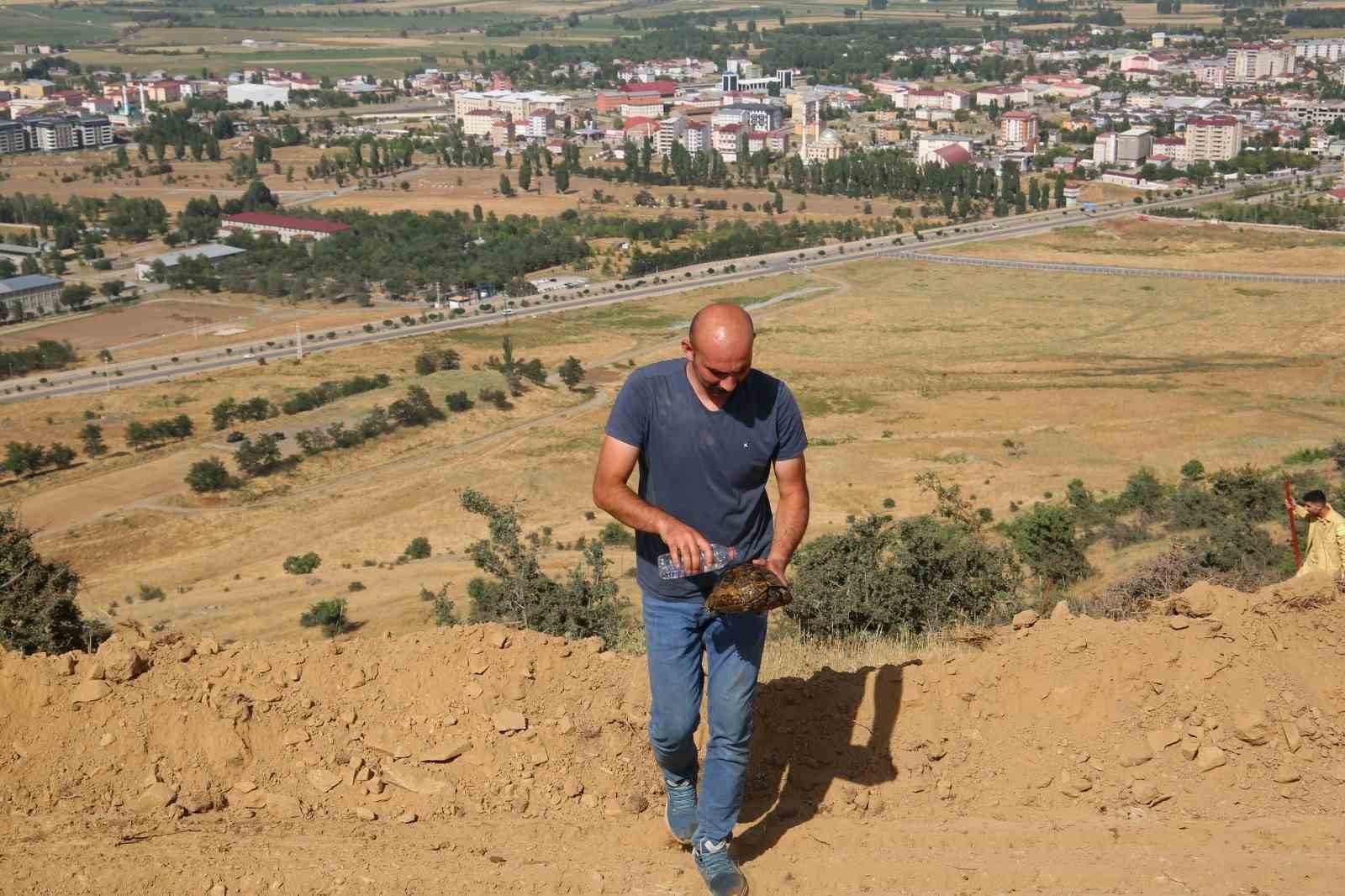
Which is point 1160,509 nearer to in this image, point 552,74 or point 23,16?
point 552,74

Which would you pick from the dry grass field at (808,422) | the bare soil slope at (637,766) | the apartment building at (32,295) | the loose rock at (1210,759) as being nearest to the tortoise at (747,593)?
the bare soil slope at (637,766)

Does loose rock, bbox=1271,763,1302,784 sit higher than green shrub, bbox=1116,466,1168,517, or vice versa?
loose rock, bbox=1271,763,1302,784

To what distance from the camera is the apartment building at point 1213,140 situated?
86.9 meters

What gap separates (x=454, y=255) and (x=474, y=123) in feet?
161

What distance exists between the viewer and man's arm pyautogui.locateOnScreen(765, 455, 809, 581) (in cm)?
476

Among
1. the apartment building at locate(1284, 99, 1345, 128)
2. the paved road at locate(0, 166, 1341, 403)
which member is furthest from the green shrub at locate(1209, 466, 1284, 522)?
the apartment building at locate(1284, 99, 1345, 128)

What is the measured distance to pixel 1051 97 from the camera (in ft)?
391

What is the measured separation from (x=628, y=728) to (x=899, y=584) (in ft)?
16.3

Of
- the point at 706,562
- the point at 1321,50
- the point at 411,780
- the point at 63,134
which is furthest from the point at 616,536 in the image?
the point at 1321,50

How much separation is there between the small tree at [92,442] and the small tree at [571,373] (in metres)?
12.8

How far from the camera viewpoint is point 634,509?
4.62 metres

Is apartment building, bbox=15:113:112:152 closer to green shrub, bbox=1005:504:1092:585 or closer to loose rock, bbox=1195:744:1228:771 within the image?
green shrub, bbox=1005:504:1092:585

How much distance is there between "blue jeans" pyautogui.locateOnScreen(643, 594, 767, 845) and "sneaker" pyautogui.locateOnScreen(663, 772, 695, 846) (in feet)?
0.53

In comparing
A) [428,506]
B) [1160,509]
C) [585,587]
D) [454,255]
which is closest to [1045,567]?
[1160,509]
